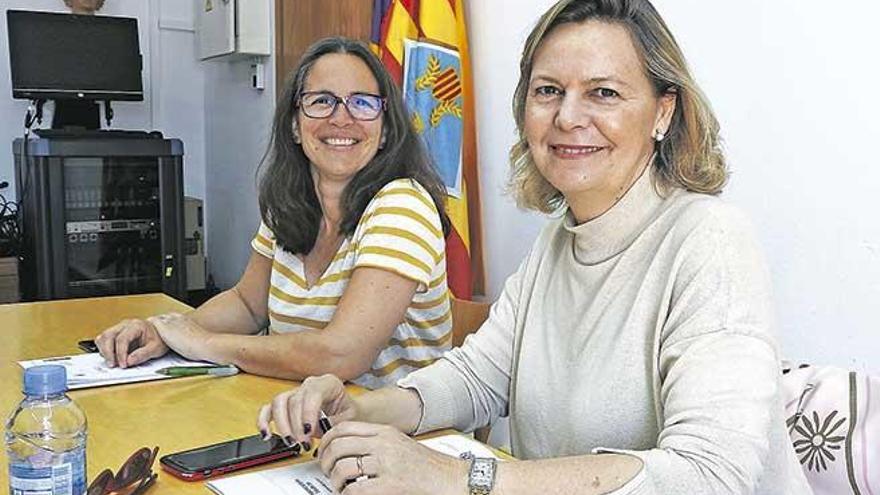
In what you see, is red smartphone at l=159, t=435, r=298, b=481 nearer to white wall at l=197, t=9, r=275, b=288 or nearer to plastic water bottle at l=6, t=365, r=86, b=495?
plastic water bottle at l=6, t=365, r=86, b=495

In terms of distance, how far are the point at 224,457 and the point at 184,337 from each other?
0.52 metres

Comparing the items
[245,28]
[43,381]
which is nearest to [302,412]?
[43,381]

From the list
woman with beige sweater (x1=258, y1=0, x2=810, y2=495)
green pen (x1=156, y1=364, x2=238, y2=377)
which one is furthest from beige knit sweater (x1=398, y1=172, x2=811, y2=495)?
green pen (x1=156, y1=364, x2=238, y2=377)

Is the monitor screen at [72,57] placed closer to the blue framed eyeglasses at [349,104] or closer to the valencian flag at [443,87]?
the valencian flag at [443,87]

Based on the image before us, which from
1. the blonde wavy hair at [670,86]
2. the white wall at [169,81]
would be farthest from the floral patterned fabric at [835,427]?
the white wall at [169,81]

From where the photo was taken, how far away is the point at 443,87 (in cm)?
243

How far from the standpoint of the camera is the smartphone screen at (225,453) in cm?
104

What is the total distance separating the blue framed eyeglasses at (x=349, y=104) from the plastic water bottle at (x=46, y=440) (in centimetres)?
92

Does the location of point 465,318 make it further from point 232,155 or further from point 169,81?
point 169,81

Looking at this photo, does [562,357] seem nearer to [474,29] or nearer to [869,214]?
[869,214]

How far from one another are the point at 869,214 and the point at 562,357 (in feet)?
2.31

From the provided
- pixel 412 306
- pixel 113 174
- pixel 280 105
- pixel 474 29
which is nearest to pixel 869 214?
pixel 412 306

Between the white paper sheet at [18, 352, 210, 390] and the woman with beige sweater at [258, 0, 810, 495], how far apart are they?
0.46 m

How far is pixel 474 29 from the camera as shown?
2539 mm
